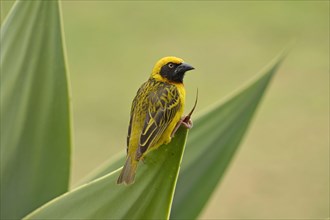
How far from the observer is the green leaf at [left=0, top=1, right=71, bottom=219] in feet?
5.85

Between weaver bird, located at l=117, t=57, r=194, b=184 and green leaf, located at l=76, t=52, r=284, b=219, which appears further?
green leaf, located at l=76, t=52, r=284, b=219

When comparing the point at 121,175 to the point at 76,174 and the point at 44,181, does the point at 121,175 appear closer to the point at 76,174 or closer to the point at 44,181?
the point at 44,181

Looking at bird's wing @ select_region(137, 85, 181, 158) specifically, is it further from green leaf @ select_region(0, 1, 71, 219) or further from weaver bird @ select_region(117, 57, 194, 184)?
green leaf @ select_region(0, 1, 71, 219)

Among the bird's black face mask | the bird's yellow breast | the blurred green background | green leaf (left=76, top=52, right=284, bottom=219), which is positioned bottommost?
the blurred green background

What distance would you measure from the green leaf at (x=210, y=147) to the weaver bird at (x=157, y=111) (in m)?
0.14

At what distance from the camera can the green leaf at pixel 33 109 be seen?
1.78 m

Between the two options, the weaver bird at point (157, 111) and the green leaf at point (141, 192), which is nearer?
the green leaf at point (141, 192)

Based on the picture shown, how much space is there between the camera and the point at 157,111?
64.4 inches

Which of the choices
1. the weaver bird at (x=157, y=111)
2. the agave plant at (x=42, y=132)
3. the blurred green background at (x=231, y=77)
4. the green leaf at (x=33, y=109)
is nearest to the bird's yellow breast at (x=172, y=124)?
the weaver bird at (x=157, y=111)

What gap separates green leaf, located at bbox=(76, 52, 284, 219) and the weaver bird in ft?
0.47

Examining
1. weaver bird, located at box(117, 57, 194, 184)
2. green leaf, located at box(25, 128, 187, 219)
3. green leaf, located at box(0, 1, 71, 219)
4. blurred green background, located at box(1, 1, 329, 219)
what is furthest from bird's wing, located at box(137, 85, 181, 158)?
blurred green background, located at box(1, 1, 329, 219)

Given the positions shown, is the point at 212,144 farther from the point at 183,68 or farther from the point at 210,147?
the point at 183,68

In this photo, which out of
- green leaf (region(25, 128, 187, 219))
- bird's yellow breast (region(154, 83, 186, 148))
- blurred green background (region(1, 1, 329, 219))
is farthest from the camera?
blurred green background (region(1, 1, 329, 219))

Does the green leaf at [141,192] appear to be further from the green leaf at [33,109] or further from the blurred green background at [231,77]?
the blurred green background at [231,77]
